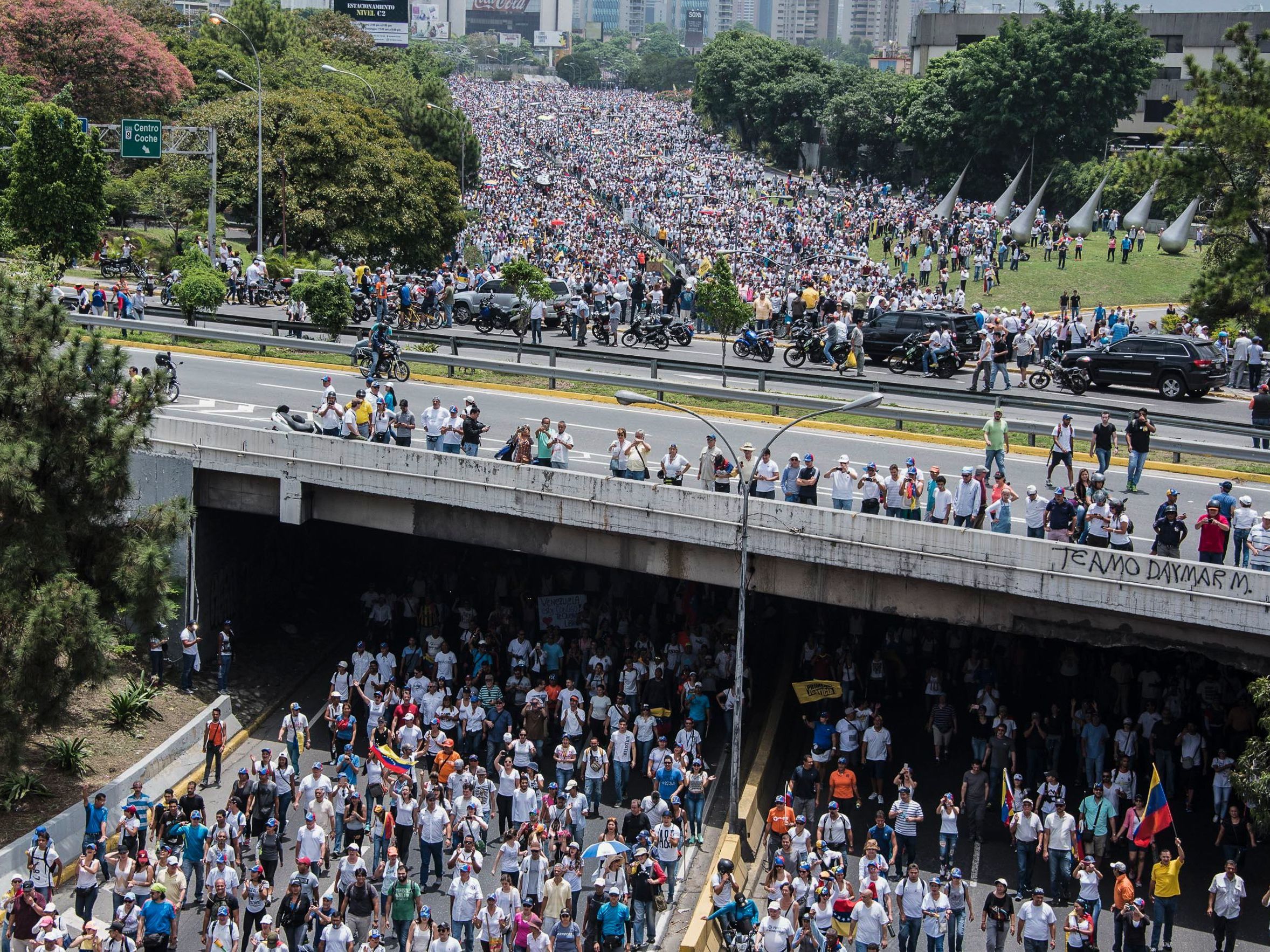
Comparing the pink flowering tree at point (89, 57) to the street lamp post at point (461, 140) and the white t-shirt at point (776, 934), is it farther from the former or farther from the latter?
the white t-shirt at point (776, 934)

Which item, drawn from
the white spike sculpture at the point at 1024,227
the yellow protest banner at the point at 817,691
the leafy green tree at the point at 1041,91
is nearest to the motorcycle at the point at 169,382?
the yellow protest banner at the point at 817,691

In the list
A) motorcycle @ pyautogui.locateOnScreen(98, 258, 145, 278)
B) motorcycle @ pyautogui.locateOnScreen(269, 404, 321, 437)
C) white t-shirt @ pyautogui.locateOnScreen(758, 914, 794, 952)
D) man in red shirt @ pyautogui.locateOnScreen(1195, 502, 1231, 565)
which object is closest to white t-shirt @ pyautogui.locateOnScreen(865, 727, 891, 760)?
man in red shirt @ pyautogui.locateOnScreen(1195, 502, 1231, 565)

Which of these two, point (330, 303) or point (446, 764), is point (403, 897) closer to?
point (446, 764)

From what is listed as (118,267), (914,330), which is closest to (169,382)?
(914,330)

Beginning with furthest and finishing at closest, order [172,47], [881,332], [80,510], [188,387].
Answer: [172,47] < [881,332] < [188,387] < [80,510]

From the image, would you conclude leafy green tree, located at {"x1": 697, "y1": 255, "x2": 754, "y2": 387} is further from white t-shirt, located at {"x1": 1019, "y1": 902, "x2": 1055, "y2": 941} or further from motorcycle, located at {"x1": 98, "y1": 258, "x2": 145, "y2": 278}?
motorcycle, located at {"x1": 98, "y1": 258, "x2": 145, "y2": 278}

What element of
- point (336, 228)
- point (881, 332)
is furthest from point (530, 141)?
point (881, 332)

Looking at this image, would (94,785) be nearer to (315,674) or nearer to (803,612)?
(315,674)
